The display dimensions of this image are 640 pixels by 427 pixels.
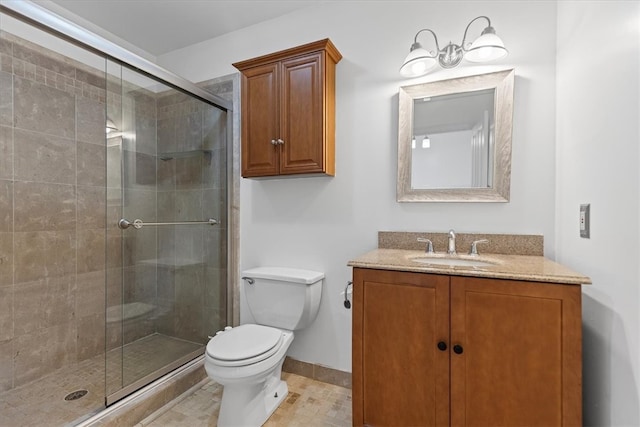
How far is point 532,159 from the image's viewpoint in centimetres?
149

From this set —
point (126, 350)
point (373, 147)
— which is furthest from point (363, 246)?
point (126, 350)

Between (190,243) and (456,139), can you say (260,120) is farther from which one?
(456,139)

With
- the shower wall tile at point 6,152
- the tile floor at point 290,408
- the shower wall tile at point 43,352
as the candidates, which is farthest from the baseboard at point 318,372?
the shower wall tile at point 6,152

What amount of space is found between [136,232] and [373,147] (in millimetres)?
1660

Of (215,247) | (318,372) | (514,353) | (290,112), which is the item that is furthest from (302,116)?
(318,372)

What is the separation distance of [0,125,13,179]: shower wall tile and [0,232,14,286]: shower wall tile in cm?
36

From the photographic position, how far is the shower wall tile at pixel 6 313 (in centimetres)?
172

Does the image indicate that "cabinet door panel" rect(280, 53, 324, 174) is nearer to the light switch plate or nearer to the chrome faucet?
the chrome faucet

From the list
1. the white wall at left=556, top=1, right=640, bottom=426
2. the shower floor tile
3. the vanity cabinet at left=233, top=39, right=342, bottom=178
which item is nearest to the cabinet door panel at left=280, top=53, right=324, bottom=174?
the vanity cabinet at left=233, top=39, right=342, bottom=178

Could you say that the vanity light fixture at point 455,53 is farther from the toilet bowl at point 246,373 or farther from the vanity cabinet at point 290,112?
the toilet bowl at point 246,373

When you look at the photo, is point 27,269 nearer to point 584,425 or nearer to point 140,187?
point 140,187

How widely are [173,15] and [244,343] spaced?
2247 mm

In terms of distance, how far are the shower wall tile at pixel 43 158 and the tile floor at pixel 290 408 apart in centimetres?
161

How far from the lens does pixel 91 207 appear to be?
2139 millimetres
